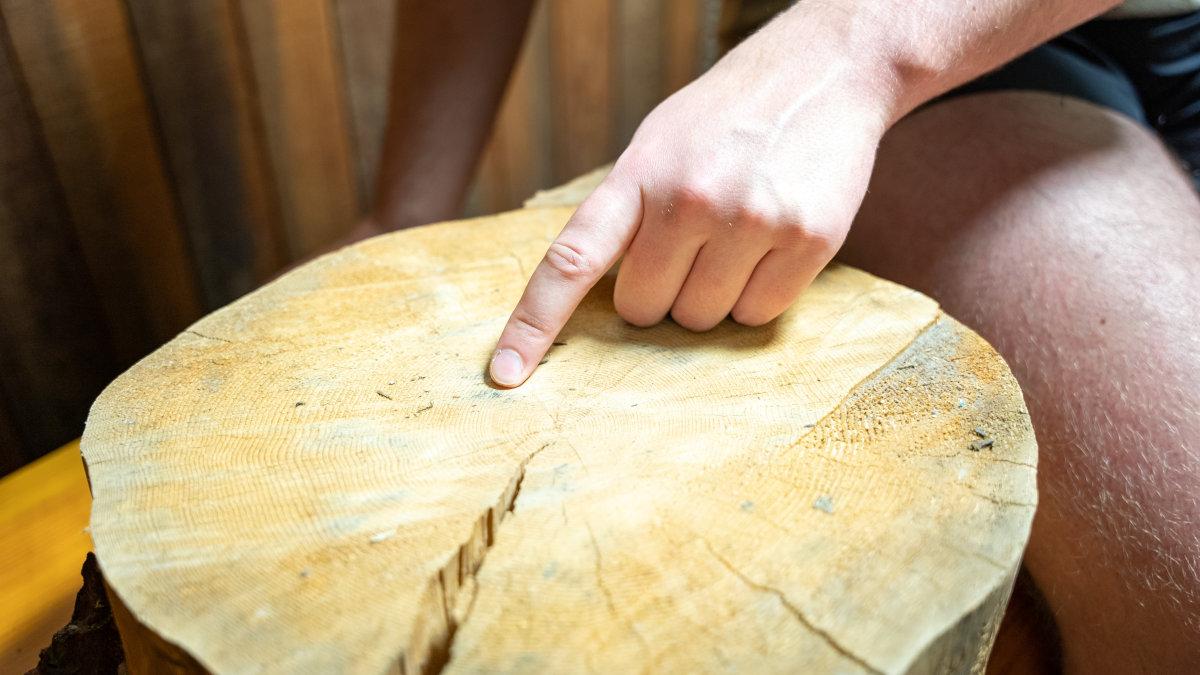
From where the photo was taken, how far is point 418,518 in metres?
0.55

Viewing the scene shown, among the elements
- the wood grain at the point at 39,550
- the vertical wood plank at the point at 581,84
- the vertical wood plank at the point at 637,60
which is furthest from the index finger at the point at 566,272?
the vertical wood plank at the point at 637,60

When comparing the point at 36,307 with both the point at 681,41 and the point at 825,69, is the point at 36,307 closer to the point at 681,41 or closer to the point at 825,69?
the point at 825,69

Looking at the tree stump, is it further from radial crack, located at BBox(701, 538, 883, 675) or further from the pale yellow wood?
the pale yellow wood

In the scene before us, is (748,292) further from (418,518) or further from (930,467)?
(418,518)

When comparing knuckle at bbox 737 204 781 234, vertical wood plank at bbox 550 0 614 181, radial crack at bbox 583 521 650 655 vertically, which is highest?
knuckle at bbox 737 204 781 234

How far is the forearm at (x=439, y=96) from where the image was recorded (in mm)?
1342

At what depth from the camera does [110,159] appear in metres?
1.21

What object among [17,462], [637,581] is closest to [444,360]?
[637,581]

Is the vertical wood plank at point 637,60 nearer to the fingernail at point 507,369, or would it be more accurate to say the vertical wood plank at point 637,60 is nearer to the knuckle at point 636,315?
the knuckle at point 636,315

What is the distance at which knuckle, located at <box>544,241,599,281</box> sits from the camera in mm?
712

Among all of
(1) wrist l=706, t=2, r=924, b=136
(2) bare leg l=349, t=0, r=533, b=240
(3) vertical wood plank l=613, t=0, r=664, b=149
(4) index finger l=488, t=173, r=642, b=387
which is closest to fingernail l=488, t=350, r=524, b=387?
(4) index finger l=488, t=173, r=642, b=387

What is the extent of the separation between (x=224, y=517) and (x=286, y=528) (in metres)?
0.04

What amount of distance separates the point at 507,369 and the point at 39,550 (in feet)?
2.36

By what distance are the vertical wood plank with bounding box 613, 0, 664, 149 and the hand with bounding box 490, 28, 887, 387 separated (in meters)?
1.27
